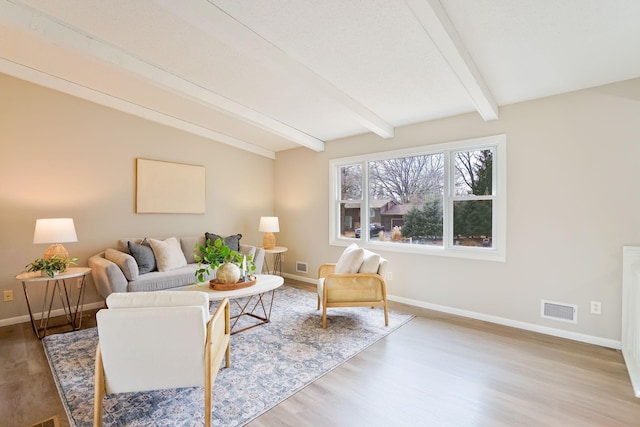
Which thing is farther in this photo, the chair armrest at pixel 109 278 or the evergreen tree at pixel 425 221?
the evergreen tree at pixel 425 221

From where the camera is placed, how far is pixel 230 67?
3.07 m

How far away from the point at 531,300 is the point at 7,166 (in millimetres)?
6074

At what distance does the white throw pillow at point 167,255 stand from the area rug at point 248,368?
3.54 feet

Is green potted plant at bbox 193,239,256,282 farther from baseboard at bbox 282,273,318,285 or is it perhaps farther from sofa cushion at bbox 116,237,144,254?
baseboard at bbox 282,273,318,285

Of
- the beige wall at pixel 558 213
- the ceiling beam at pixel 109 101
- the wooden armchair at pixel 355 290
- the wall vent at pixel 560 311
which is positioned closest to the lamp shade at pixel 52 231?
the ceiling beam at pixel 109 101

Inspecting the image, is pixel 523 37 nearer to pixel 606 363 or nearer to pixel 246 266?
pixel 606 363

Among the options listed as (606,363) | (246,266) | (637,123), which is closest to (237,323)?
(246,266)

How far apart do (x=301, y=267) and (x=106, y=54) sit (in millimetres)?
4106

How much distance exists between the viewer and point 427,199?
4.12 metres

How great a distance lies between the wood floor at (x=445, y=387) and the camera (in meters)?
1.88

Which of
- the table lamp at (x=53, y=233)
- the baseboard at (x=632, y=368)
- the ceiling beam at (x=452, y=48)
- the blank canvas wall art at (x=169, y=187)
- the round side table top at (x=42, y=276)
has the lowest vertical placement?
the baseboard at (x=632, y=368)

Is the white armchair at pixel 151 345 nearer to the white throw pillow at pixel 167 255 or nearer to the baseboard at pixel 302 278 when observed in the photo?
the white throw pillow at pixel 167 255

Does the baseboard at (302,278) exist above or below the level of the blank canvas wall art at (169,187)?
below

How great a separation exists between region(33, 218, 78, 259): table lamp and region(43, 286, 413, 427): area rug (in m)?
0.93
